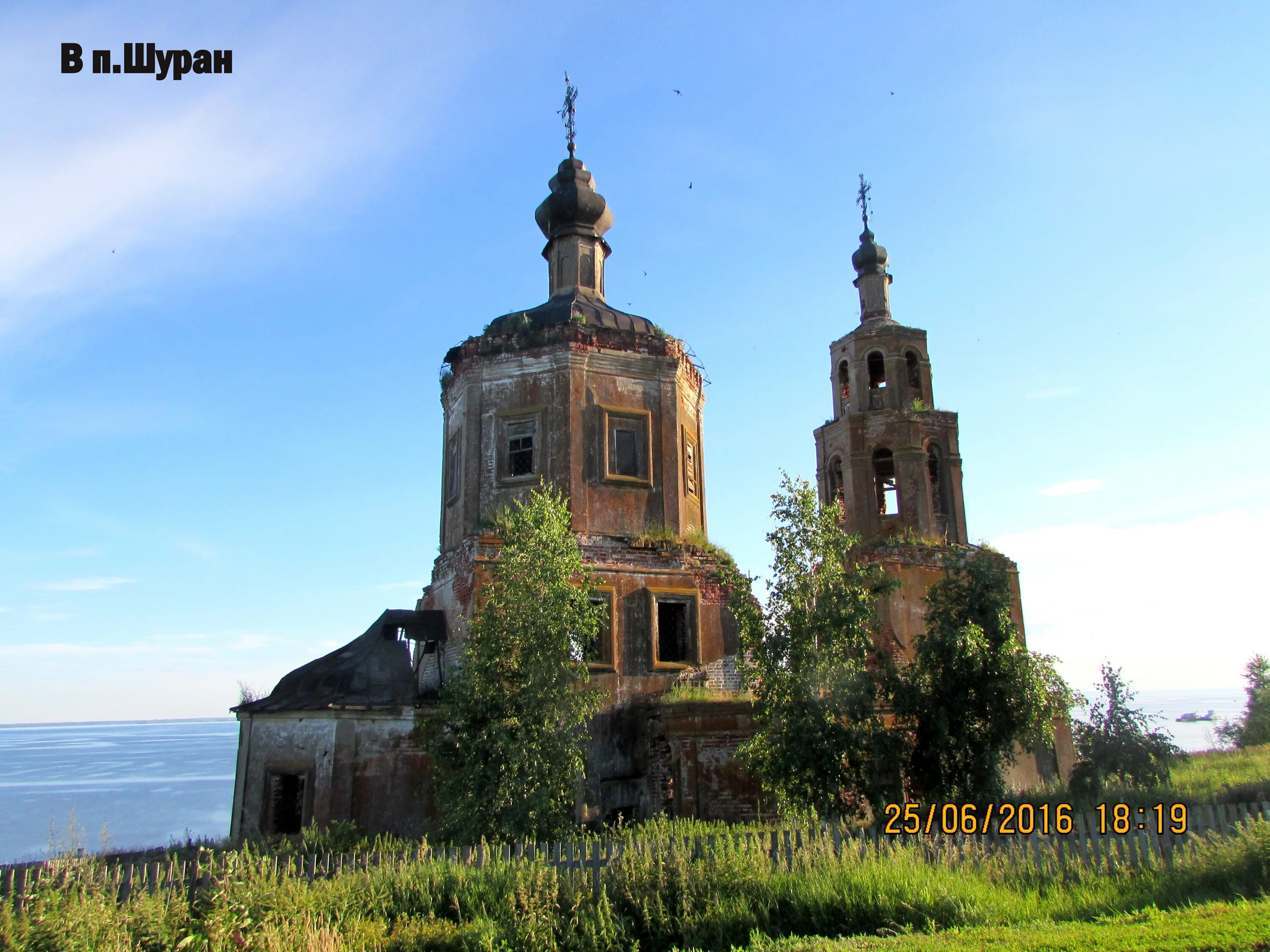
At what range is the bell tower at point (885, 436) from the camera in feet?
77.1

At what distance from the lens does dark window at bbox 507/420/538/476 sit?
1950cm

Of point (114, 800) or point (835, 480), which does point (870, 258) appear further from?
point (114, 800)

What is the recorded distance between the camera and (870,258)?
2630 centimetres

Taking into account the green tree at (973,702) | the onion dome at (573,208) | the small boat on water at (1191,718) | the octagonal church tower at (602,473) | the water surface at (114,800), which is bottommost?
the water surface at (114,800)

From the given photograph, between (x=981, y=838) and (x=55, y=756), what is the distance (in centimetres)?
18092

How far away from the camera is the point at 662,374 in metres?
20.4

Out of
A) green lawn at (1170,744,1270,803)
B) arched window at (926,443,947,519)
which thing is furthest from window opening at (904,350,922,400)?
green lawn at (1170,744,1270,803)

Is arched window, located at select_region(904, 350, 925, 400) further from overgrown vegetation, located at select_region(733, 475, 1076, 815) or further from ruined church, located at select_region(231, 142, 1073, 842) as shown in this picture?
overgrown vegetation, located at select_region(733, 475, 1076, 815)

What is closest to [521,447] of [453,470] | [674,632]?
[453,470]

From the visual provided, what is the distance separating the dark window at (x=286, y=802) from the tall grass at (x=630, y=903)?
20.3ft

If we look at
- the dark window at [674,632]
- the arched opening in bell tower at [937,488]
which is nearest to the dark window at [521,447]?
the dark window at [674,632]
